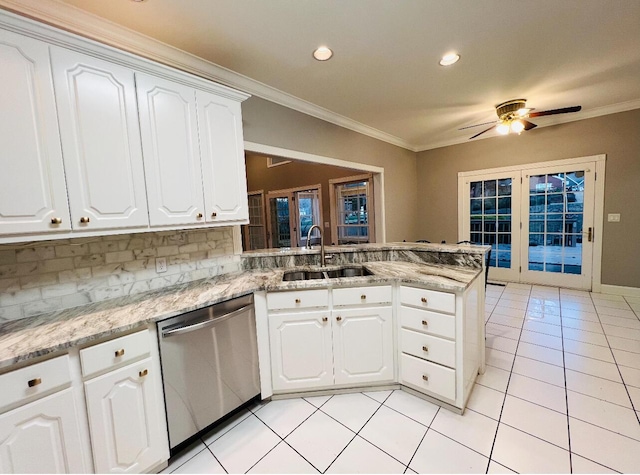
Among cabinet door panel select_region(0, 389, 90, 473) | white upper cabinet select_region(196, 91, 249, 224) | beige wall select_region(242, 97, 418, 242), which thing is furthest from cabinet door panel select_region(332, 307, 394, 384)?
beige wall select_region(242, 97, 418, 242)

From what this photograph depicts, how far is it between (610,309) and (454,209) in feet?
8.24

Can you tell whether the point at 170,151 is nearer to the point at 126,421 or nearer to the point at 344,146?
the point at 126,421

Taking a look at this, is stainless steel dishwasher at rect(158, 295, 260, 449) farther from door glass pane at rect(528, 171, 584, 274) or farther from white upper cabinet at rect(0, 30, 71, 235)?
door glass pane at rect(528, 171, 584, 274)

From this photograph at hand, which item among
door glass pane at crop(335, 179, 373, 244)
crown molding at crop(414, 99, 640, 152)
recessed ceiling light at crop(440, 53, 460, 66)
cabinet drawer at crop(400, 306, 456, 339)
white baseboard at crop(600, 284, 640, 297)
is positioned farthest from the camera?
door glass pane at crop(335, 179, 373, 244)

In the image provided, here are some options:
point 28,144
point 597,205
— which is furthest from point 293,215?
point 597,205

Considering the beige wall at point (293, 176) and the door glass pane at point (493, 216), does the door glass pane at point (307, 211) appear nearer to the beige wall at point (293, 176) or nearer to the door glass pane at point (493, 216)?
the beige wall at point (293, 176)

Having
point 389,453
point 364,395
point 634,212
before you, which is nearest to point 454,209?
point 634,212

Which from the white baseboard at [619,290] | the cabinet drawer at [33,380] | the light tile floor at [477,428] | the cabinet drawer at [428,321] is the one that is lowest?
the light tile floor at [477,428]

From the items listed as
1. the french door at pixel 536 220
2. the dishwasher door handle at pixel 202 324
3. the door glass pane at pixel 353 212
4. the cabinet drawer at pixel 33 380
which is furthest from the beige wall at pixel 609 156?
the cabinet drawer at pixel 33 380

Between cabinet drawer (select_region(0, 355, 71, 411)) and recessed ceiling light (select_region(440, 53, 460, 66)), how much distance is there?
3.16 meters

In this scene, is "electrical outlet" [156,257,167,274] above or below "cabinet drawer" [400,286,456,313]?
above

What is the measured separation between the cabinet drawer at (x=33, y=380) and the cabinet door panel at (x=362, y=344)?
1.46 m

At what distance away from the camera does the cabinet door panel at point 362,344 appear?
198cm

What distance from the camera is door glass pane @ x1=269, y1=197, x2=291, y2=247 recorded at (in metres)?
6.42
